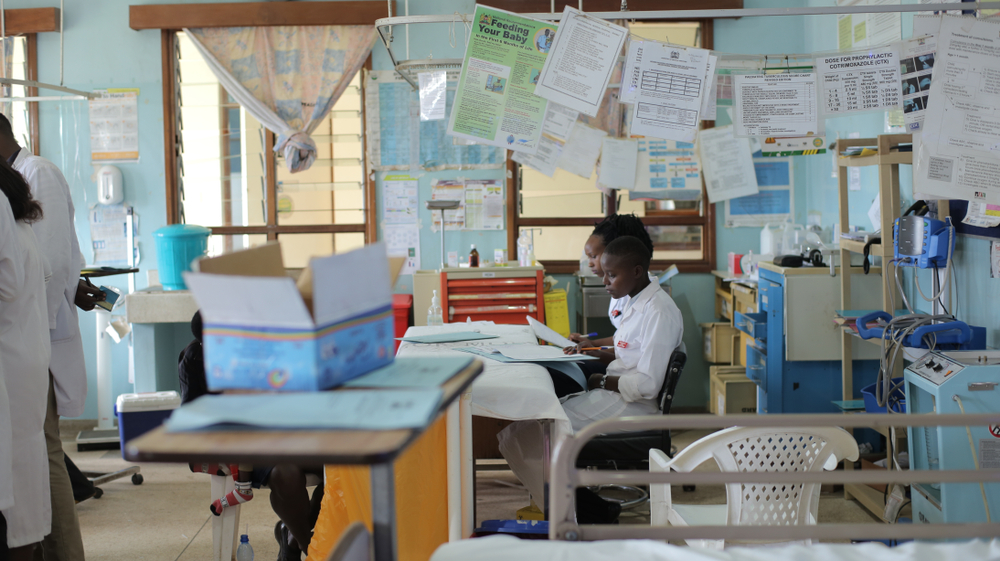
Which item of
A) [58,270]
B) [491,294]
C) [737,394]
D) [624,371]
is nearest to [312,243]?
[491,294]

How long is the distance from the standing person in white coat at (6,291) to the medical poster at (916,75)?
291cm

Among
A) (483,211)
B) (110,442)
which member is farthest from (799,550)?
(110,442)

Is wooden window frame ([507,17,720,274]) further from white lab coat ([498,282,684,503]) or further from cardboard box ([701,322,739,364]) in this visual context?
white lab coat ([498,282,684,503])

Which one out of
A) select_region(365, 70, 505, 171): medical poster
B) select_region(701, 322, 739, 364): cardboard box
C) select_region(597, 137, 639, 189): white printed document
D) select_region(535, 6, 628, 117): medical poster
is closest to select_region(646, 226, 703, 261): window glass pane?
select_region(597, 137, 639, 189): white printed document

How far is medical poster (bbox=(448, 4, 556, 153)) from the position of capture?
8.62 feet

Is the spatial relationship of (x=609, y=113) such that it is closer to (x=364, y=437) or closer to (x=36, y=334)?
(x=36, y=334)

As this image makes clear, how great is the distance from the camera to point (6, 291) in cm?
225

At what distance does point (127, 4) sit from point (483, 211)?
2.85 m

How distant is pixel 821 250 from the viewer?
3.93m

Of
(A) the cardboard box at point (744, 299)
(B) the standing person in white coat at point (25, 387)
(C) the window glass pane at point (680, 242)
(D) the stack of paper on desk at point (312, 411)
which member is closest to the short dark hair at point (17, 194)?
(B) the standing person in white coat at point (25, 387)

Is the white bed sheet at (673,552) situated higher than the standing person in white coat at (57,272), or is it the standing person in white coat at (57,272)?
the standing person in white coat at (57,272)

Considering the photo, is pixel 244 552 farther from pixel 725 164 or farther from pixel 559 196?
pixel 725 164

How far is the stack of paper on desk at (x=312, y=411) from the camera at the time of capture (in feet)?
3.01

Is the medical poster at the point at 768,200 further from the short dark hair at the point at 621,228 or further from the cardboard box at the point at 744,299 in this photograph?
the short dark hair at the point at 621,228
